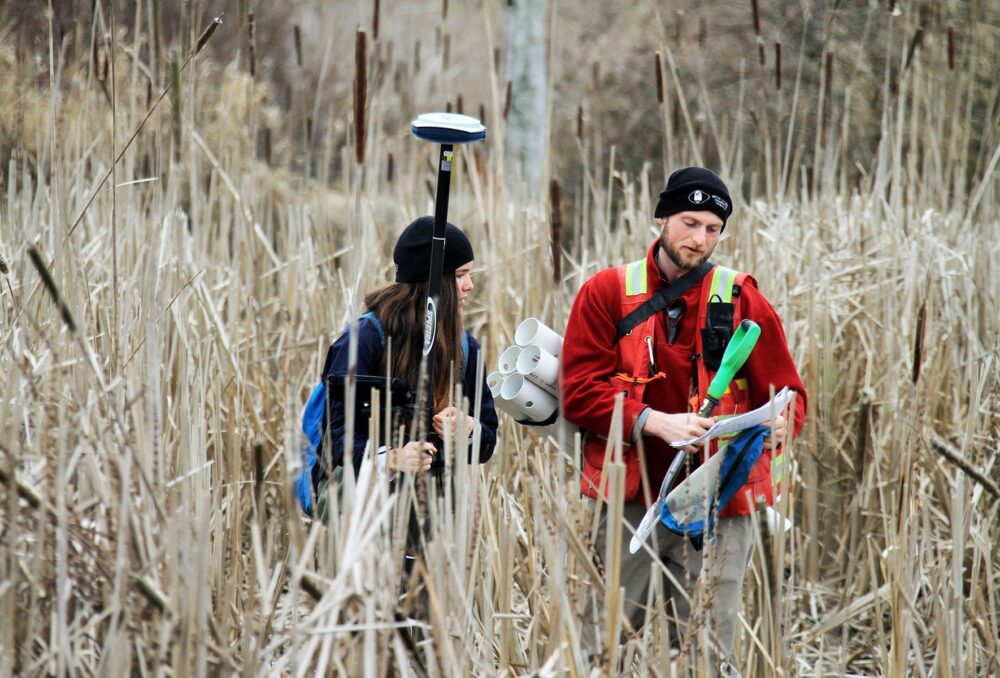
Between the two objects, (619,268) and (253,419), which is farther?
(253,419)

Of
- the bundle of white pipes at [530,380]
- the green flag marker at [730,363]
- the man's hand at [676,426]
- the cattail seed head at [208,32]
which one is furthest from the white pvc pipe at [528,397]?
the cattail seed head at [208,32]

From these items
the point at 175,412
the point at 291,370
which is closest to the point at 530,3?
the point at 291,370

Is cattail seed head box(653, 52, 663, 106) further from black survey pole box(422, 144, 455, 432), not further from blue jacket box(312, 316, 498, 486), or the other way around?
black survey pole box(422, 144, 455, 432)

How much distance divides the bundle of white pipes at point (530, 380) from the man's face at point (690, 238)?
1.01 feet

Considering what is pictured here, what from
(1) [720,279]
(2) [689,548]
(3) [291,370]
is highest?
(1) [720,279]

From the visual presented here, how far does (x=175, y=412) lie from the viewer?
8.11 ft

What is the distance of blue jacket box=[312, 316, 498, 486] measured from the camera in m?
2.23

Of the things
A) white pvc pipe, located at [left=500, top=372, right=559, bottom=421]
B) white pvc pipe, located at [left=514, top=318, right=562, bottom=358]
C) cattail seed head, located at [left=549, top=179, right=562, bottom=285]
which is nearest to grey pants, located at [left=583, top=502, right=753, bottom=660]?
white pvc pipe, located at [left=500, top=372, right=559, bottom=421]

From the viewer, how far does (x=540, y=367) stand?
7.80ft

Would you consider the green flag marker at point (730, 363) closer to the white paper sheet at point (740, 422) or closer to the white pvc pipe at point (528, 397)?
the white paper sheet at point (740, 422)

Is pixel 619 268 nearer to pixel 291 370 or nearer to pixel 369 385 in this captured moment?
pixel 369 385

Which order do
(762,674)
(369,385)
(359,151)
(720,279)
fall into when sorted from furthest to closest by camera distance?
1. (762,674)
2. (720,279)
3. (369,385)
4. (359,151)

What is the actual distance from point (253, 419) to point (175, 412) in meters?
0.56

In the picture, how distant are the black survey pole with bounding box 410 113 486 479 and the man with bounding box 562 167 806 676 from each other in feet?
1.24
